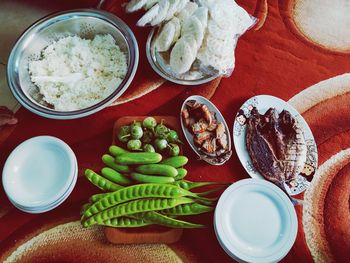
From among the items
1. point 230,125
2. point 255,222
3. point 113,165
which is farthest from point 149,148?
point 255,222

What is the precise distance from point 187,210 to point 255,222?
0.26 metres

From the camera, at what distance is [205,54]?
1730 mm

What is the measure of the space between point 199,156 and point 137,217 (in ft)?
1.18

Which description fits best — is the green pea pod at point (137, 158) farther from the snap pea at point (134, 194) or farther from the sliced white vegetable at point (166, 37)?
the sliced white vegetable at point (166, 37)

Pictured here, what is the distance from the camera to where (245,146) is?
1648 mm

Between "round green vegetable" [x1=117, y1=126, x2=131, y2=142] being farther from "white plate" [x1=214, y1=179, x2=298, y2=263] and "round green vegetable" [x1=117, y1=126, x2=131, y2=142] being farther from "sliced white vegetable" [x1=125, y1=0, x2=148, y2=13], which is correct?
"sliced white vegetable" [x1=125, y1=0, x2=148, y2=13]

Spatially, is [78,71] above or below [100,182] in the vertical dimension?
above

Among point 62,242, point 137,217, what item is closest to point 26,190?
point 62,242

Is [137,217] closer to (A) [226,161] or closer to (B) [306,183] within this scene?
(A) [226,161]

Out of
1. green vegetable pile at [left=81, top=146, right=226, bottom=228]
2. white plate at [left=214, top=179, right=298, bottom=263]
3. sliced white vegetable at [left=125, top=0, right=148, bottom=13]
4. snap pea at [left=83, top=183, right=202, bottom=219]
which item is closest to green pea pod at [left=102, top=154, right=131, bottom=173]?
green vegetable pile at [left=81, top=146, right=226, bottom=228]

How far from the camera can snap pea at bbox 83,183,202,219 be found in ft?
4.75

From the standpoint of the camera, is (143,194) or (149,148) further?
(149,148)

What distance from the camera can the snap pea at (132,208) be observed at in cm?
144

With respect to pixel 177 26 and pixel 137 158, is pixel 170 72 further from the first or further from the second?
pixel 137 158
